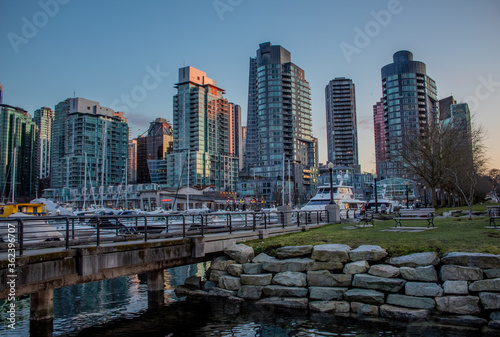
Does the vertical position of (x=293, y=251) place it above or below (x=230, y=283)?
above

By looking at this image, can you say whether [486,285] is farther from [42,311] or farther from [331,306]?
[42,311]

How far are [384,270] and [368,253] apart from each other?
1.04 metres

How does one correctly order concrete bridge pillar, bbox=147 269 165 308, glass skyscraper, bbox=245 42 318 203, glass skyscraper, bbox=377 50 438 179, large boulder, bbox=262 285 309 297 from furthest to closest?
1. glass skyscraper, bbox=245 42 318 203
2. glass skyscraper, bbox=377 50 438 179
3. concrete bridge pillar, bbox=147 269 165 308
4. large boulder, bbox=262 285 309 297

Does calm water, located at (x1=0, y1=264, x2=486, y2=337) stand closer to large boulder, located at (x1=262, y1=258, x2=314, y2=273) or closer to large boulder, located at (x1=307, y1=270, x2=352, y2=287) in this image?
large boulder, located at (x1=307, y1=270, x2=352, y2=287)

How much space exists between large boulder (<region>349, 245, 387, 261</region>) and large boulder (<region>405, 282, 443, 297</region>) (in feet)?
5.23

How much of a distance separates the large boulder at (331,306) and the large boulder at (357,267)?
123 cm

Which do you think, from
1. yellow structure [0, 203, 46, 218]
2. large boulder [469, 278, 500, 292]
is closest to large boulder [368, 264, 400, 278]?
large boulder [469, 278, 500, 292]

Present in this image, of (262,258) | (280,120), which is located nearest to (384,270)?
(262,258)

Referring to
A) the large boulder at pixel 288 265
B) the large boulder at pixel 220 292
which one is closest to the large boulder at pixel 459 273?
the large boulder at pixel 288 265

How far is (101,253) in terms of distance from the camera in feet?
40.7

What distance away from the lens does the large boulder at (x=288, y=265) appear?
1460cm

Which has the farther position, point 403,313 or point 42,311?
point 42,311

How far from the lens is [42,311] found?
12.4m

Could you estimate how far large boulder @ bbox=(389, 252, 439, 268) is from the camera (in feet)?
41.5
